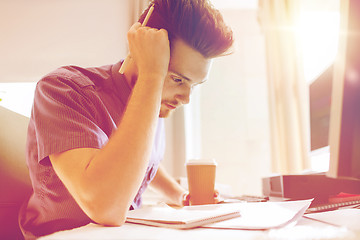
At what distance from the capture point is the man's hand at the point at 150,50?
0.74 m

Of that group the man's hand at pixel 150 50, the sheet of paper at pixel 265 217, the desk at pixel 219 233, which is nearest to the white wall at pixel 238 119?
the man's hand at pixel 150 50

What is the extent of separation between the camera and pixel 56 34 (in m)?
1.57

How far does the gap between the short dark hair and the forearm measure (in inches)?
24.0

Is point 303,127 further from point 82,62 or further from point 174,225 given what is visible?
point 174,225

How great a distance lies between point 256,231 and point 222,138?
90.7 inches

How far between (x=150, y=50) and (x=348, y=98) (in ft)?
1.62

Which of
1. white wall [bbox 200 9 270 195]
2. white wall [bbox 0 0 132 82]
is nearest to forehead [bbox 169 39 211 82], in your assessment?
white wall [bbox 0 0 132 82]

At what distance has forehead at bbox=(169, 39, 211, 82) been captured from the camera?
901mm

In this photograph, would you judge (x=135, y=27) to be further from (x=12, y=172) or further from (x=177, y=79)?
(x=12, y=172)

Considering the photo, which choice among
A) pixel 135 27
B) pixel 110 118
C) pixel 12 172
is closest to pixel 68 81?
pixel 110 118

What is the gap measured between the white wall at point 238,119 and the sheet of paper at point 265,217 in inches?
82.5

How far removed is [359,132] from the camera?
421 millimetres

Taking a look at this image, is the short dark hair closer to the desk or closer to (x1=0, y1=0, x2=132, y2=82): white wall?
(x1=0, y1=0, x2=132, y2=82): white wall

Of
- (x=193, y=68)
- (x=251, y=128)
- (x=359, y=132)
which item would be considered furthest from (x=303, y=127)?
(x=359, y=132)
